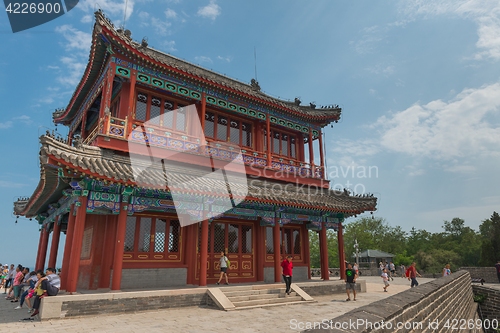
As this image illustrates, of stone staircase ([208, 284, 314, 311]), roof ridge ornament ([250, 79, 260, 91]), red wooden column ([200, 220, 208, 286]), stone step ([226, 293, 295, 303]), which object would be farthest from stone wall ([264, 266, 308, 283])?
roof ridge ornament ([250, 79, 260, 91])

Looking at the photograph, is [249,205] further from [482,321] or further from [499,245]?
[499,245]

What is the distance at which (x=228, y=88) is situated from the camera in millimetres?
14602

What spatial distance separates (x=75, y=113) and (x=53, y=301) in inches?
455

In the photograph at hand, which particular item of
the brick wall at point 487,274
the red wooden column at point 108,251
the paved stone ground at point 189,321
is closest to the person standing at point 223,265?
the paved stone ground at point 189,321

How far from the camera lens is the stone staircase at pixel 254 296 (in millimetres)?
10297

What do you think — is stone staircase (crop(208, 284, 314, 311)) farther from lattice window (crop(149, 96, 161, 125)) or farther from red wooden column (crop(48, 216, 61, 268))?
red wooden column (crop(48, 216, 61, 268))

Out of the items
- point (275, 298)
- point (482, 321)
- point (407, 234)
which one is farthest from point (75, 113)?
point (407, 234)

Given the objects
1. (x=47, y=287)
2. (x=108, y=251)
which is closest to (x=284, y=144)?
(x=108, y=251)

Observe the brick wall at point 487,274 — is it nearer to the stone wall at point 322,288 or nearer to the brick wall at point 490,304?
the brick wall at point 490,304

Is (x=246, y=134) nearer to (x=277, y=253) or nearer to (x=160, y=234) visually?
(x=277, y=253)

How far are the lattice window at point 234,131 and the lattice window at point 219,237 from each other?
4.22 metres

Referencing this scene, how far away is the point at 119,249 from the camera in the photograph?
10.1 meters

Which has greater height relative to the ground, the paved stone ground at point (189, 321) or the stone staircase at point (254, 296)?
the stone staircase at point (254, 296)

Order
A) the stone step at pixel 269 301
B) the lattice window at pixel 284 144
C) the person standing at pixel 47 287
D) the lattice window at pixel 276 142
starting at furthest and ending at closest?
the lattice window at pixel 284 144
the lattice window at pixel 276 142
the stone step at pixel 269 301
the person standing at pixel 47 287
